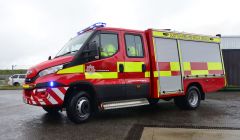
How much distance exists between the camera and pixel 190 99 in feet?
34.5

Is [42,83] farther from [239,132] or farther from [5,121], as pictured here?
[239,132]

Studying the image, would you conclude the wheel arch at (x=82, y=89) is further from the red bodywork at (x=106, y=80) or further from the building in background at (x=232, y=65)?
the building in background at (x=232, y=65)

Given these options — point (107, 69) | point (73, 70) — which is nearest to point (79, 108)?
point (73, 70)

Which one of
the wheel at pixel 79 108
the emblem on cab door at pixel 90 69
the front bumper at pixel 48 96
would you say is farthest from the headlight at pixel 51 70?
the wheel at pixel 79 108

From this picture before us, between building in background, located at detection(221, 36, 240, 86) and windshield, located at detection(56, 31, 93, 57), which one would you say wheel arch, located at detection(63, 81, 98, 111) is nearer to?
windshield, located at detection(56, 31, 93, 57)

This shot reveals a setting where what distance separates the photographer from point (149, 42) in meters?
9.35

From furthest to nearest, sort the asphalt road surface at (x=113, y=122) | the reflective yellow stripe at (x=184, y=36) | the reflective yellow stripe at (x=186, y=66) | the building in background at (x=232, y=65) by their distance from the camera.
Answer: the building in background at (x=232, y=65)
the reflective yellow stripe at (x=186, y=66)
the reflective yellow stripe at (x=184, y=36)
the asphalt road surface at (x=113, y=122)

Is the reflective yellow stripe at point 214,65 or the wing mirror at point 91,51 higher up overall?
the wing mirror at point 91,51

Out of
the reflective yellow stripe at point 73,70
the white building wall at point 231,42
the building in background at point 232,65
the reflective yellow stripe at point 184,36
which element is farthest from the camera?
the white building wall at point 231,42

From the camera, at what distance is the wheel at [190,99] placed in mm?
10297

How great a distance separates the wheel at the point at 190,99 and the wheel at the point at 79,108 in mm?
3654

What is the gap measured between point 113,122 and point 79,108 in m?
0.99

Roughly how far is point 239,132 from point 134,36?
3.94m

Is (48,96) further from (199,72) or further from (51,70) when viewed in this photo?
(199,72)
